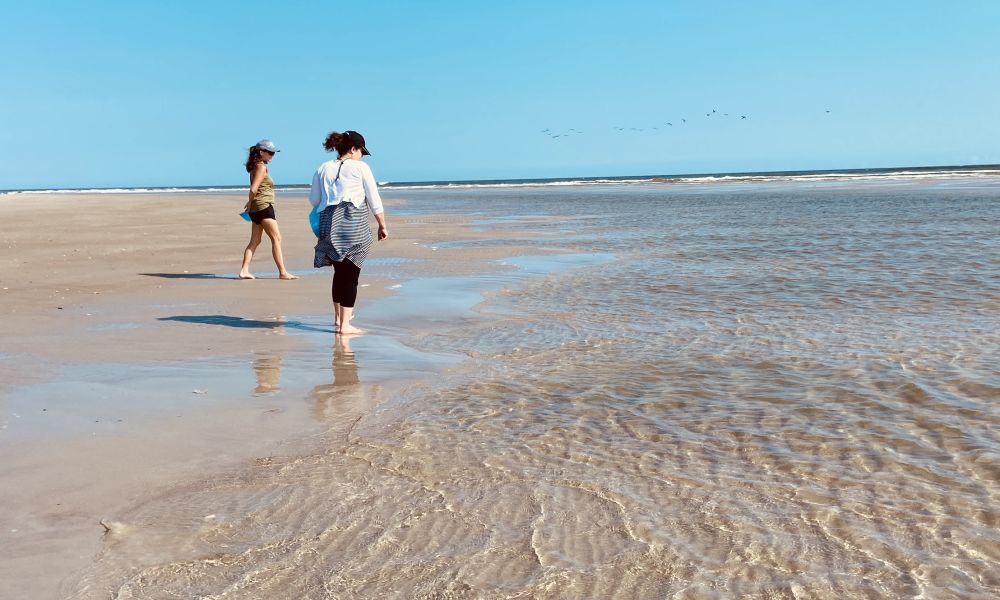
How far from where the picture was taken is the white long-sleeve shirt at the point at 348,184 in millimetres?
6977

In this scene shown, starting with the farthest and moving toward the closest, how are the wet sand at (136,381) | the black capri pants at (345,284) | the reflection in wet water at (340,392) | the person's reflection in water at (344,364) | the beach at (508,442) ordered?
the black capri pants at (345,284) → the person's reflection in water at (344,364) → the reflection in wet water at (340,392) → the wet sand at (136,381) → the beach at (508,442)

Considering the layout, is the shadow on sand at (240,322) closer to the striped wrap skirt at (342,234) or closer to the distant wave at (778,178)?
the striped wrap skirt at (342,234)

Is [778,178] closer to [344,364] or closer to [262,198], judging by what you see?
[262,198]

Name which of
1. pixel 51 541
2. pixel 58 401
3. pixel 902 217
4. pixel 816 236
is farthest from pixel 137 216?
pixel 51 541

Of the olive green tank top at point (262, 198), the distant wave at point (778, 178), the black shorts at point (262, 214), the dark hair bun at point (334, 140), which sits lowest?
the distant wave at point (778, 178)

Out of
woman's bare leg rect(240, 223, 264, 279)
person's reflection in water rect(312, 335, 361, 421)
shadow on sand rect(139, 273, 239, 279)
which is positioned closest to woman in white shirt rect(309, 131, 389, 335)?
person's reflection in water rect(312, 335, 361, 421)

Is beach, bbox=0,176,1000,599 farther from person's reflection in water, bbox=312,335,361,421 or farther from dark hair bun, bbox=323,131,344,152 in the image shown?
dark hair bun, bbox=323,131,344,152

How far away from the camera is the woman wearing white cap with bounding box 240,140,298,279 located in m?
10.5

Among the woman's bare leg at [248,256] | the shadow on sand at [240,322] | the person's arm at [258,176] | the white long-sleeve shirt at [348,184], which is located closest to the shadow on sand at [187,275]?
the woman's bare leg at [248,256]

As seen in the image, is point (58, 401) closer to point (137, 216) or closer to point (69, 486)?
point (69, 486)

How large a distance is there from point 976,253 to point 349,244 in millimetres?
8850

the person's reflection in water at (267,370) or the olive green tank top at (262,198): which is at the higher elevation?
the olive green tank top at (262,198)

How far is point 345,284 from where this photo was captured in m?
6.99

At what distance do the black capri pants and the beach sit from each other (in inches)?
11.9
